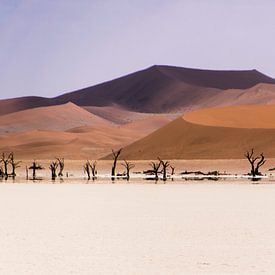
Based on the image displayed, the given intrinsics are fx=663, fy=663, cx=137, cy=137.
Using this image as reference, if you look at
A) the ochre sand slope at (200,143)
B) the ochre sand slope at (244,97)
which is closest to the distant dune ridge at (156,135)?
the ochre sand slope at (200,143)

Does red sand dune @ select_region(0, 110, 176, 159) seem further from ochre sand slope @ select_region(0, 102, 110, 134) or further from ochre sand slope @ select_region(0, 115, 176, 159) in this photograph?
ochre sand slope @ select_region(0, 102, 110, 134)

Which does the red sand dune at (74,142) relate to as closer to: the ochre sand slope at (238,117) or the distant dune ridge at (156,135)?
the distant dune ridge at (156,135)

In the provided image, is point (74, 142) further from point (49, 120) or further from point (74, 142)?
point (49, 120)

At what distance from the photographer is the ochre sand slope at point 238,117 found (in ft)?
320

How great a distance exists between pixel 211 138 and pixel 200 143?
2.04 meters

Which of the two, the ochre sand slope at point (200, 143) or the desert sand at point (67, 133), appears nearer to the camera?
the ochre sand slope at point (200, 143)

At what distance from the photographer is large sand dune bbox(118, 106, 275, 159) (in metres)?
83.4

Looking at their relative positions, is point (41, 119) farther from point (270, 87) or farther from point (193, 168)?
point (193, 168)

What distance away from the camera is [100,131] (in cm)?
12750
